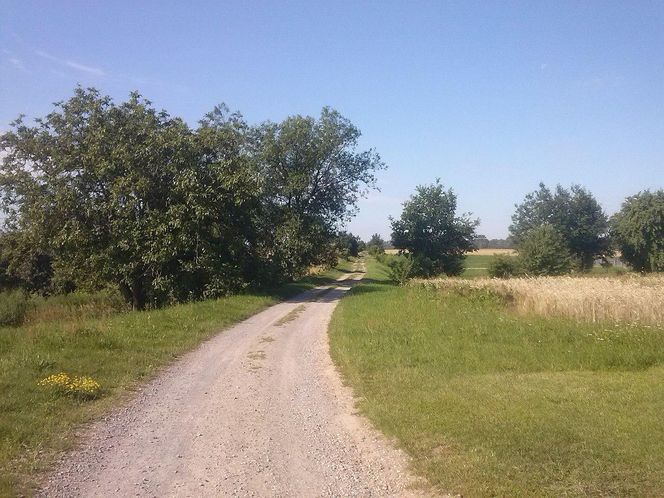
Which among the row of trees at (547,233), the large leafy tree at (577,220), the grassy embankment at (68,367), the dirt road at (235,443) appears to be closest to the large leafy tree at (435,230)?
the row of trees at (547,233)

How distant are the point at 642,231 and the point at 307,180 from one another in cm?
4341

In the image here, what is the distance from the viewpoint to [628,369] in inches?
382

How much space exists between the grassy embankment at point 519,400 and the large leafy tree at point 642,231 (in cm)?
5377

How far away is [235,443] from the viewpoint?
646 centimetres

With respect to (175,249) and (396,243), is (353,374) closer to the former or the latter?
(175,249)

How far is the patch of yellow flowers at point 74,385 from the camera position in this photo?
Answer: 8164 millimetres

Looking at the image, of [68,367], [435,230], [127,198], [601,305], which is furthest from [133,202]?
[435,230]

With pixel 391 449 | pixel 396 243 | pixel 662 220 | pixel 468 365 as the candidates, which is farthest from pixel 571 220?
pixel 391 449

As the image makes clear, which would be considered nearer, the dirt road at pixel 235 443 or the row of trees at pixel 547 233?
the dirt road at pixel 235 443

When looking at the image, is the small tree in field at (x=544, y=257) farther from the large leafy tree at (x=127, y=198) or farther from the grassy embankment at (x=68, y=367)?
the grassy embankment at (x=68, y=367)

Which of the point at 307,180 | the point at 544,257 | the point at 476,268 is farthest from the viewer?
the point at 476,268

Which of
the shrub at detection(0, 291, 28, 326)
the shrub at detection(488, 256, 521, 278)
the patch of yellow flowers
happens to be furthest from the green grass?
the patch of yellow flowers

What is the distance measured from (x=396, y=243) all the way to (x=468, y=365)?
41146mm

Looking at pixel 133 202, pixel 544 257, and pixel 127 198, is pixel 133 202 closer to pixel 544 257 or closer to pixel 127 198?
pixel 127 198
